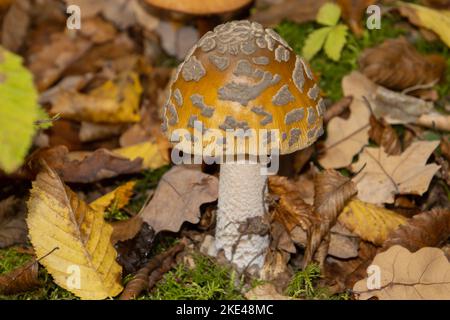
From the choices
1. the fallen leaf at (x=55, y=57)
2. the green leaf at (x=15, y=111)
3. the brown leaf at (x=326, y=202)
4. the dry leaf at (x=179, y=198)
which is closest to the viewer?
the green leaf at (x=15, y=111)

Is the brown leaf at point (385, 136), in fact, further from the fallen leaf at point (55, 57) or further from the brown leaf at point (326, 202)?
the fallen leaf at point (55, 57)

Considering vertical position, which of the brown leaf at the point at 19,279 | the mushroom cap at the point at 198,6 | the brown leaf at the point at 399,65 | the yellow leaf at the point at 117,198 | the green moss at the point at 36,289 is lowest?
the green moss at the point at 36,289

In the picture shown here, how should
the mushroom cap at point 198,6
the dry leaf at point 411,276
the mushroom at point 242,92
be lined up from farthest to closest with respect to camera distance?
1. the mushroom cap at point 198,6
2. the dry leaf at point 411,276
3. the mushroom at point 242,92

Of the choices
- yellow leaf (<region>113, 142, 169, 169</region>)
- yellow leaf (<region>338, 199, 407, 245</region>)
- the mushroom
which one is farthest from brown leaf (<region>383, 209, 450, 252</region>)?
yellow leaf (<region>113, 142, 169, 169</region>)

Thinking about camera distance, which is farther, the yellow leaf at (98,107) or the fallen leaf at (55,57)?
the fallen leaf at (55,57)

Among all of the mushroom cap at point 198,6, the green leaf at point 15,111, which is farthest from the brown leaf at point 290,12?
the green leaf at point 15,111

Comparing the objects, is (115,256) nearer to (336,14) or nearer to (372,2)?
(336,14)
